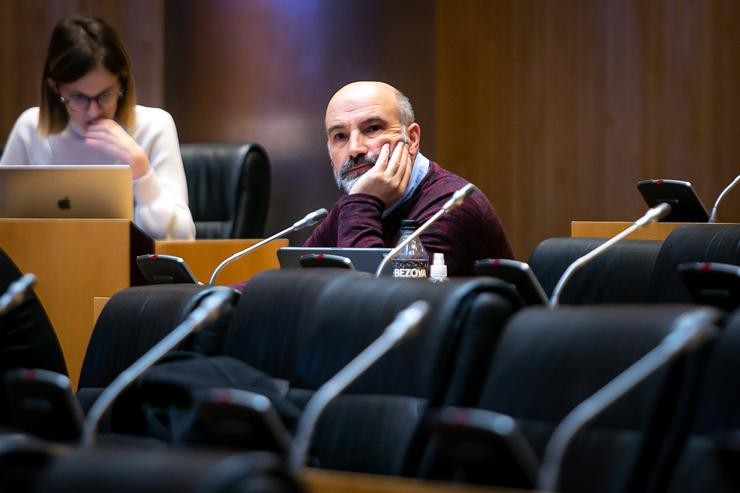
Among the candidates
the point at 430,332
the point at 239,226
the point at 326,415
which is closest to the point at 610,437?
the point at 430,332

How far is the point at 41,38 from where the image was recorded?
255 inches

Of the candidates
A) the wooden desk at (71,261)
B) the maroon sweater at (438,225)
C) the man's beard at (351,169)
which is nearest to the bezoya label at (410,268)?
the maroon sweater at (438,225)

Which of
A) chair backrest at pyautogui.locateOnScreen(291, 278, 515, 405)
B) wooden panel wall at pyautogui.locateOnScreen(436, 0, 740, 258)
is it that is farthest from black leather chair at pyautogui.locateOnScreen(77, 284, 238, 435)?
wooden panel wall at pyautogui.locateOnScreen(436, 0, 740, 258)

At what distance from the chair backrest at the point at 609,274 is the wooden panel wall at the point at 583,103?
2917 millimetres

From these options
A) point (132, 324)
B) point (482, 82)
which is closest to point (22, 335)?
point (132, 324)

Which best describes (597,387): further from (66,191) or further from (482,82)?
(482,82)

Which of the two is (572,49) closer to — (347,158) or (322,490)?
(347,158)

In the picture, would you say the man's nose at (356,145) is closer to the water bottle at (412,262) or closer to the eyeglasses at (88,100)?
the water bottle at (412,262)

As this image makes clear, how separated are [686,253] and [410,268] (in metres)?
0.67

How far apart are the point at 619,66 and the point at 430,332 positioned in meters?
4.95

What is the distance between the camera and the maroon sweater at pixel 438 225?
148 inches

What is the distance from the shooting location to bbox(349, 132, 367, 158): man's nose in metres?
4.13

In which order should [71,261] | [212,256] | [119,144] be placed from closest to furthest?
[71,261], [212,256], [119,144]

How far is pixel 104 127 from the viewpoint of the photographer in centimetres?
466
